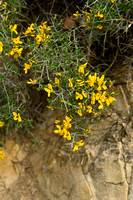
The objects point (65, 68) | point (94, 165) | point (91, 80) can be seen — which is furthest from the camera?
point (94, 165)

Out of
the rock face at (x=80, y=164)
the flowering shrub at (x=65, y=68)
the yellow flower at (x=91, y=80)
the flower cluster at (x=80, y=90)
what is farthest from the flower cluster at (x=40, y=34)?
the rock face at (x=80, y=164)

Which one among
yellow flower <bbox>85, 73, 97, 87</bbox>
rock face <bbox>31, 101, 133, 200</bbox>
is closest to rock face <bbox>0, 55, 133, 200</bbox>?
rock face <bbox>31, 101, 133, 200</bbox>

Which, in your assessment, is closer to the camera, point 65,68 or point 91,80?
point 91,80

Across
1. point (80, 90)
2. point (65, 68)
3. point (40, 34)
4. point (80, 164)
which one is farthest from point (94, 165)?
point (40, 34)

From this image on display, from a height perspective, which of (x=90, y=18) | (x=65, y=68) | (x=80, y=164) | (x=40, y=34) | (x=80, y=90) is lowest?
(x=80, y=164)

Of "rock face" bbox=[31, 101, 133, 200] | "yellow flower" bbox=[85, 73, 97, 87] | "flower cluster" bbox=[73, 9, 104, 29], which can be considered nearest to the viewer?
"yellow flower" bbox=[85, 73, 97, 87]

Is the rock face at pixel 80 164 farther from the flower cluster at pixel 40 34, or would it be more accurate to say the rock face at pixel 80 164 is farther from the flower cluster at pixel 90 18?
the flower cluster at pixel 40 34

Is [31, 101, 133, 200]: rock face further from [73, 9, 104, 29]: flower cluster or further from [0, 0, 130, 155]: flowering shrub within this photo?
[73, 9, 104, 29]: flower cluster

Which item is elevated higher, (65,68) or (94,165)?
(65,68)

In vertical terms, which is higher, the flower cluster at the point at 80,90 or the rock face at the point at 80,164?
the flower cluster at the point at 80,90

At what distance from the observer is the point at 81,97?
176cm

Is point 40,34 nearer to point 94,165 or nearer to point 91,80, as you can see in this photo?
point 91,80

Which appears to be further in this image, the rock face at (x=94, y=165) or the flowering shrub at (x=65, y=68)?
the rock face at (x=94, y=165)

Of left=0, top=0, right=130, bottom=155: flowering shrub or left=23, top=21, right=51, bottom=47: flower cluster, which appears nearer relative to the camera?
left=0, top=0, right=130, bottom=155: flowering shrub
